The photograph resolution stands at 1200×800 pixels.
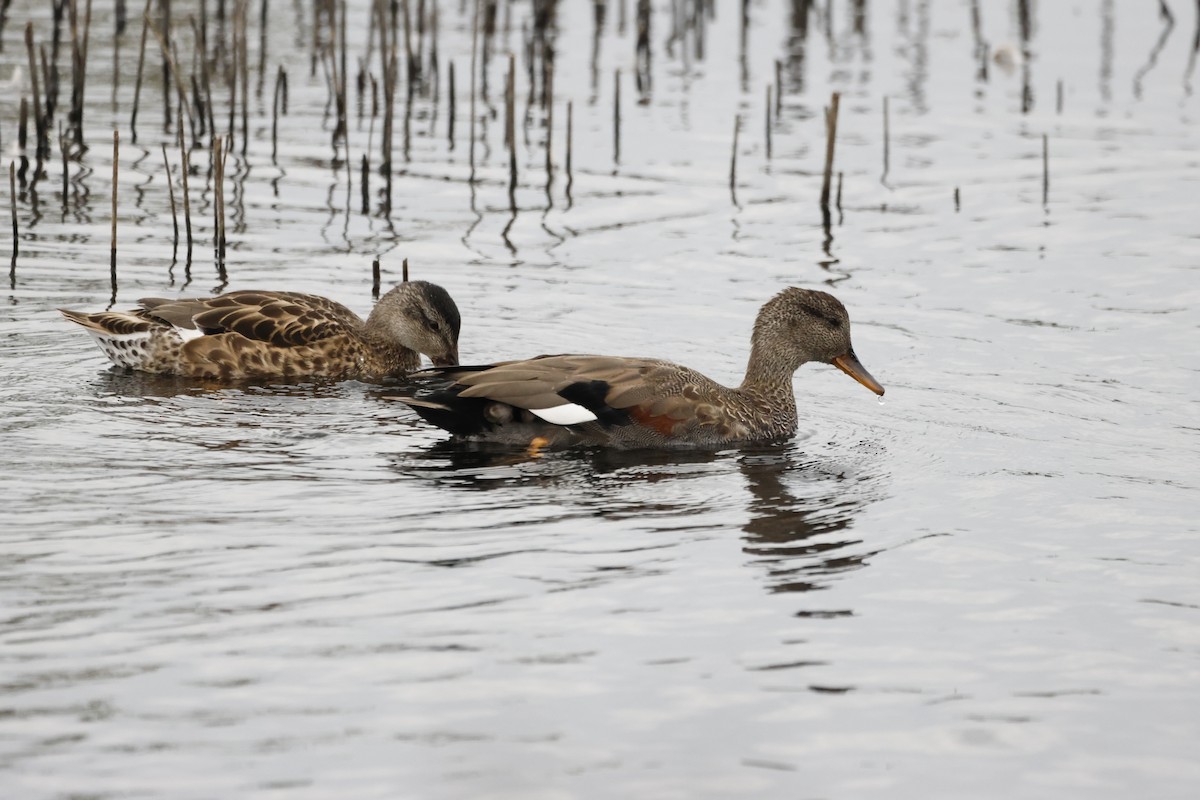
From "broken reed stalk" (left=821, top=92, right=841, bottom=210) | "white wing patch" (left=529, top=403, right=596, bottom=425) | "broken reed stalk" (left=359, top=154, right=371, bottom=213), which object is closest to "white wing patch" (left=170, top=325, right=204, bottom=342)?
"white wing patch" (left=529, top=403, right=596, bottom=425)

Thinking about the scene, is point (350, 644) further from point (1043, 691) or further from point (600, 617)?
point (1043, 691)

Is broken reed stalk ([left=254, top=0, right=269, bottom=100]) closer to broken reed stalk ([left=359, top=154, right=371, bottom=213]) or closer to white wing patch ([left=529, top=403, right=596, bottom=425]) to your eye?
broken reed stalk ([left=359, top=154, right=371, bottom=213])

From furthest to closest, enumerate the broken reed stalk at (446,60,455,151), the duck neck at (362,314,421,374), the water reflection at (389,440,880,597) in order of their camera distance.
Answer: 1. the broken reed stalk at (446,60,455,151)
2. the duck neck at (362,314,421,374)
3. the water reflection at (389,440,880,597)

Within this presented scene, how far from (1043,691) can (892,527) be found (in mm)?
2008

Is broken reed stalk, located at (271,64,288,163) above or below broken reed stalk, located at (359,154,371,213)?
above

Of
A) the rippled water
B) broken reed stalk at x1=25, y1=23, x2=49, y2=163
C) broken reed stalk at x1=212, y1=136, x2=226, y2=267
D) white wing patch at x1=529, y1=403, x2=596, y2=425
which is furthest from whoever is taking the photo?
broken reed stalk at x1=25, y1=23, x2=49, y2=163

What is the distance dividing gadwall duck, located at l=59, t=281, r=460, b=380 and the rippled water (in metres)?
0.30

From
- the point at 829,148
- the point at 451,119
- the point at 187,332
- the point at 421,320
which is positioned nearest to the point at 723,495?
the point at 421,320

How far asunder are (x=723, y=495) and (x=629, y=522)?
31.0 inches

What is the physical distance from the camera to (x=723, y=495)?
8.81m

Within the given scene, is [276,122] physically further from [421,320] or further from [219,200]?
[421,320]

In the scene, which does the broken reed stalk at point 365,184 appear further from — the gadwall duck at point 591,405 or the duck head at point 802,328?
the duck head at point 802,328

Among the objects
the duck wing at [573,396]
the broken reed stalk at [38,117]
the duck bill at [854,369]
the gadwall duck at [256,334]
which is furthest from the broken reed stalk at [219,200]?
the duck bill at [854,369]

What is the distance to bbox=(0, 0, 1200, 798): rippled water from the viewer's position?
19.1 feet
